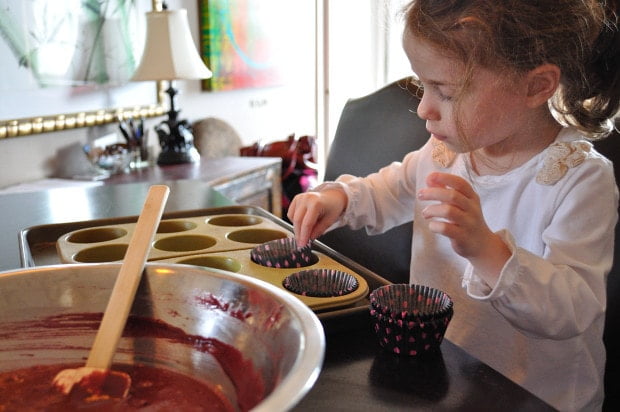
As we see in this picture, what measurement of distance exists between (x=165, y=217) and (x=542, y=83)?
62 cm

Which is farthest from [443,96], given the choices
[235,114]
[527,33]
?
[235,114]

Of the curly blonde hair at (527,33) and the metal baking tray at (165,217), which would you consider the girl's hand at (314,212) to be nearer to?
the metal baking tray at (165,217)

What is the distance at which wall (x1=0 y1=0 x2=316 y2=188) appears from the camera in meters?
2.25

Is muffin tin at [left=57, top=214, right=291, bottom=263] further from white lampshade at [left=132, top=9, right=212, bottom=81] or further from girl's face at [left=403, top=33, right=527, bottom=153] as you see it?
white lampshade at [left=132, top=9, right=212, bottom=81]

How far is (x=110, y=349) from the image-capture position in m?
0.47

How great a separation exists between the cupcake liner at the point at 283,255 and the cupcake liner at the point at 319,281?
6 centimetres

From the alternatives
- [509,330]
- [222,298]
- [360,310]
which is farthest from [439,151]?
[222,298]

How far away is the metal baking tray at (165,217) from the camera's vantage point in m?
0.65

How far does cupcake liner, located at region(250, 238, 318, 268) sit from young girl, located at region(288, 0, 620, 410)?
2 centimetres

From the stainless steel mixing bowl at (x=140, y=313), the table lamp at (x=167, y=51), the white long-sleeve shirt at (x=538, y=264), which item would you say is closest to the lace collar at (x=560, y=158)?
the white long-sleeve shirt at (x=538, y=264)

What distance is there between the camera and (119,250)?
884mm

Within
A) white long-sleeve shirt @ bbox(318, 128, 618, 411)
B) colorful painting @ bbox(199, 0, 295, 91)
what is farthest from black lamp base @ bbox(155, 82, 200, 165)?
white long-sleeve shirt @ bbox(318, 128, 618, 411)

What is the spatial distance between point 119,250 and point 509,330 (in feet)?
1.96

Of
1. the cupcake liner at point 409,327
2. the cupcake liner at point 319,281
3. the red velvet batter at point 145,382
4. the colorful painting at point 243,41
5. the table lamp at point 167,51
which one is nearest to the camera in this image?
the red velvet batter at point 145,382
